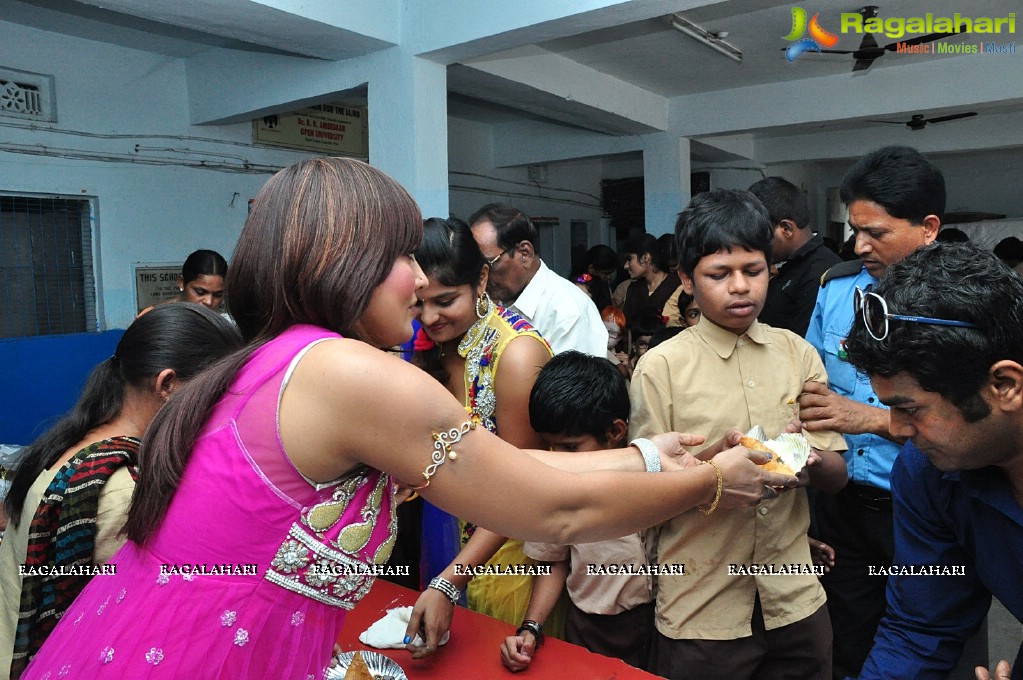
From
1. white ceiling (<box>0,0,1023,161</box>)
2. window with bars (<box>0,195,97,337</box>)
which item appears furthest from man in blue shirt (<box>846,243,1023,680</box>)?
window with bars (<box>0,195,97,337</box>)

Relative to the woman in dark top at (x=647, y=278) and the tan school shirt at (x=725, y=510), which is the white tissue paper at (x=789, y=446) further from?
the woman in dark top at (x=647, y=278)

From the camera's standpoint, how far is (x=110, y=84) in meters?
5.83

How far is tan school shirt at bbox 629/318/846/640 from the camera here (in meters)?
1.84

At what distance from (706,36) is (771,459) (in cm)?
547

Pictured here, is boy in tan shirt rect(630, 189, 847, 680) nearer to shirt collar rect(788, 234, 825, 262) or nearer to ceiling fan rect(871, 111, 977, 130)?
shirt collar rect(788, 234, 825, 262)

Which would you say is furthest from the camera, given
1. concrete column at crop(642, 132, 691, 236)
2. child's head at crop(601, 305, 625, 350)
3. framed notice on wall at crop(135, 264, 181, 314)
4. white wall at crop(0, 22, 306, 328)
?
concrete column at crop(642, 132, 691, 236)

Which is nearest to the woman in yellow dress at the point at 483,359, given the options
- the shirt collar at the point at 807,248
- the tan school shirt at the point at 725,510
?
the tan school shirt at the point at 725,510

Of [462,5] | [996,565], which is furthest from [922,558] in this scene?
[462,5]

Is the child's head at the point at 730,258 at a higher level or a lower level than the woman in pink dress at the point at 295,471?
higher

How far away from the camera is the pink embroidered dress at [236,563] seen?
3.59ft

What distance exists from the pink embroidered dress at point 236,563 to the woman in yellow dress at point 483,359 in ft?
2.99

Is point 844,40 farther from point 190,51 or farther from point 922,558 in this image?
point 922,558

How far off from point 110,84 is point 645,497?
20.2 feet

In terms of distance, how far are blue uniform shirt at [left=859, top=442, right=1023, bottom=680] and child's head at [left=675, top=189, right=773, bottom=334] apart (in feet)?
1.92
